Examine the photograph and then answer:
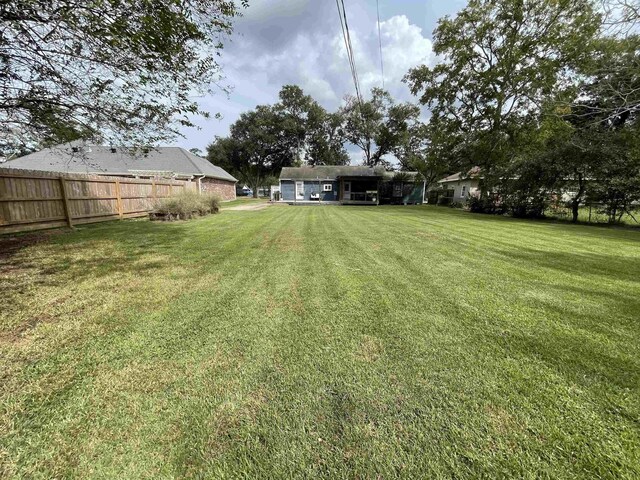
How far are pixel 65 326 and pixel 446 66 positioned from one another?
2331 centimetres

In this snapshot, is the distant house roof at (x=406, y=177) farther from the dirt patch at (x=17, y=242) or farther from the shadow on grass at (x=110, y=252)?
the dirt patch at (x=17, y=242)

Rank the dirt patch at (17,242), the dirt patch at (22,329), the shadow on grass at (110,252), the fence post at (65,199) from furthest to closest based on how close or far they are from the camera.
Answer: the fence post at (65,199) → the dirt patch at (17,242) → the shadow on grass at (110,252) → the dirt patch at (22,329)

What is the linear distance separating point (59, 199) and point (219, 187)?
19565 millimetres

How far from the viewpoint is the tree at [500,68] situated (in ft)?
49.0

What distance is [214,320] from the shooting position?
291cm

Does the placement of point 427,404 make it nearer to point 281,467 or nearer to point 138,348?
point 281,467

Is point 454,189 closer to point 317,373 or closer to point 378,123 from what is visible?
point 378,123

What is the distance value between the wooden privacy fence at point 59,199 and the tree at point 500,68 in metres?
19.6

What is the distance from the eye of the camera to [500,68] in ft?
52.9

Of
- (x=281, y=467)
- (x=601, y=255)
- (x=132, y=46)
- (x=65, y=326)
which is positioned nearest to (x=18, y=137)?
(x=132, y=46)

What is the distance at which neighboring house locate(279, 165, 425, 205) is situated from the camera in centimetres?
2702

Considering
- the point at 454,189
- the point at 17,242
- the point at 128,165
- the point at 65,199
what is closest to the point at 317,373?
the point at 17,242

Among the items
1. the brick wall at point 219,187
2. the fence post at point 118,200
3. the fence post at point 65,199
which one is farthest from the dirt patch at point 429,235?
the brick wall at point 219,187

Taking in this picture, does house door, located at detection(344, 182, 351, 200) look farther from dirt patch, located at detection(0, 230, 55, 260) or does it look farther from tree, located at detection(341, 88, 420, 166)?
dirt patch, located at detection(0, 230, 55, 260)
